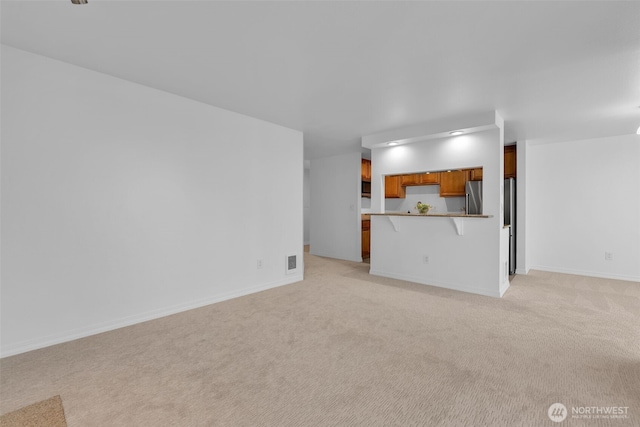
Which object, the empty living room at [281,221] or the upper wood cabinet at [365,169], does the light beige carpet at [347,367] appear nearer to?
the empty living room at [281,221]

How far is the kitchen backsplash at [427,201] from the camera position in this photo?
5738 millimetres

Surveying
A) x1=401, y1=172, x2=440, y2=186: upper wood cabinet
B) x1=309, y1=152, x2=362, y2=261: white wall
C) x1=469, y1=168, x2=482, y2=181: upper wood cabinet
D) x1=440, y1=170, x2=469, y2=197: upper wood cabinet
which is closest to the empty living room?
x1=469, y1=168, x2=482, y2=181: upper wood cabinet

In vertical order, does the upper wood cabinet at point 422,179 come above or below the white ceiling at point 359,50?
below

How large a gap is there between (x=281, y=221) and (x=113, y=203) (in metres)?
2.14

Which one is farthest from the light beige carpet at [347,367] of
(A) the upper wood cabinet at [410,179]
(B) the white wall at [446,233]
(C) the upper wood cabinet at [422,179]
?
(A) the upper wood cabinet at [410,179]

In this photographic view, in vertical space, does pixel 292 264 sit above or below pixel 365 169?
below

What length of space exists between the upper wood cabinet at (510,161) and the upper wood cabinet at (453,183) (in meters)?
0.76

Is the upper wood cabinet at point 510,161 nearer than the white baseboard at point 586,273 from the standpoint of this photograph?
No

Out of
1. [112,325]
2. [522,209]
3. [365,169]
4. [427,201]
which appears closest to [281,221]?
[112,325]

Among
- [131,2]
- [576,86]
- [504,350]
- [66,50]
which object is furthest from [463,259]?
[66,50]

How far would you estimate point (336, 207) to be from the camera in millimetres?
6770

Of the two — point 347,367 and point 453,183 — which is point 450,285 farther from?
point 347,367

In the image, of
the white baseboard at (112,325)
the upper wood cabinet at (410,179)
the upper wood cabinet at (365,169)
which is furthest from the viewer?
the upper wood cabinet at (365,169)

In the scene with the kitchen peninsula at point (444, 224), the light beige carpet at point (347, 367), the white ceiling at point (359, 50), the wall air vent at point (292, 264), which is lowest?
the light beige carpet at point (347, 367)
